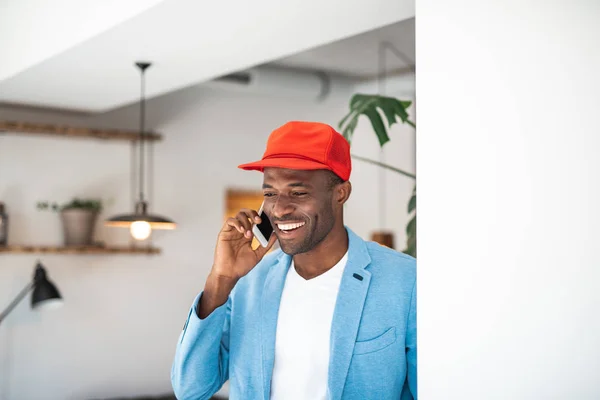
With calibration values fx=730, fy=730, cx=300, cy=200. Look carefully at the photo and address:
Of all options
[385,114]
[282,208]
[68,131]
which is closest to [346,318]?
[282,208]

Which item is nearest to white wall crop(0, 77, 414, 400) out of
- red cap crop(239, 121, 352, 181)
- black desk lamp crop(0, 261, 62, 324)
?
black desk lamp crop(0, 261, 62, 324)

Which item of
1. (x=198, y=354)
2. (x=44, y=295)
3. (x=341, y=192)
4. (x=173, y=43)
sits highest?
(x=173, y=43)

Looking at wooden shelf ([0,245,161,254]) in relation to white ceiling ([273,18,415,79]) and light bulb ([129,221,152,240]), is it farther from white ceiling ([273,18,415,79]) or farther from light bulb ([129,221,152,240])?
white ceiling ([273,18,415,79])

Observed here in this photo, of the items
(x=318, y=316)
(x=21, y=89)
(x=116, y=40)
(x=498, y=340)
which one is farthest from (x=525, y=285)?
(x=21, y=89)

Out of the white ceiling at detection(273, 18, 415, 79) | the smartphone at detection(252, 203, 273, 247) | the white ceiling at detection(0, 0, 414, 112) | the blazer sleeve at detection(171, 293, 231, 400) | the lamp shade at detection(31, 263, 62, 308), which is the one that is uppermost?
the white ceiling at detection(273, 18, 415, 79)

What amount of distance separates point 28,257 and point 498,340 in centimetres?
418

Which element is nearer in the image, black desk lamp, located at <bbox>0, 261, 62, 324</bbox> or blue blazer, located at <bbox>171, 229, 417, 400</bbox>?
blue blazer, located at <bbox>171, 229, 417, 400</bbox>

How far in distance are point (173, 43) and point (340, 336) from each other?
5.88ft

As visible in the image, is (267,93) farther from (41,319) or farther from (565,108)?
(565,108)

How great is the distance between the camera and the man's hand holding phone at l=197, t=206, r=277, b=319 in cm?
184

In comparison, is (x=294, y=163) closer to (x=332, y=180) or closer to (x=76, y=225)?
(x=332, y=180)

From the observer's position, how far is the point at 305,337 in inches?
70.2

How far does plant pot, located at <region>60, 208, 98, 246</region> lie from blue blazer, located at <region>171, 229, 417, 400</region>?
3.16m

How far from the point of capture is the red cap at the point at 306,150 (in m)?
1.73
